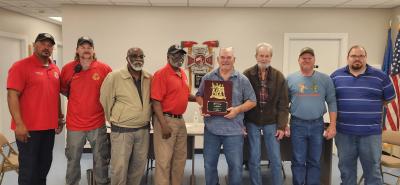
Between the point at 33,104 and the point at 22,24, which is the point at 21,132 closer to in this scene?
the point at 33,104

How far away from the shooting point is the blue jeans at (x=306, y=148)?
3219 mm

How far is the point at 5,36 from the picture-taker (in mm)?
6000

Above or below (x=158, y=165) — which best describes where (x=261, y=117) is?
above

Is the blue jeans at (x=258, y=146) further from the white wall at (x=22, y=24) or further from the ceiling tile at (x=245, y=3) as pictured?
the white wall at (x=22, y=24)

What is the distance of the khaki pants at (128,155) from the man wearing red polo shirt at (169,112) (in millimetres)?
146

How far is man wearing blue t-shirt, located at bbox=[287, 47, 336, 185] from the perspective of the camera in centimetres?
318

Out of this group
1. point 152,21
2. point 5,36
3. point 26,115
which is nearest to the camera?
point 26,115

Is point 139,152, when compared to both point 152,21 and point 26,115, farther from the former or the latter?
point 152,21

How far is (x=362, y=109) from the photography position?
3.09 m

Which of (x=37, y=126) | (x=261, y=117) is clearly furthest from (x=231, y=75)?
(x=37, y=126)

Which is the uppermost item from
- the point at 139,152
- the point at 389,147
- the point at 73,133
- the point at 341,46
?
the point at 341,46

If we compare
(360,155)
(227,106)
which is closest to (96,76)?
(227,106)

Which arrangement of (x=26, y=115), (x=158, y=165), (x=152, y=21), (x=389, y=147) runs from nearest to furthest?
(x=26, y=115) → (x=158, y=165) → (x=389, y=147) → (x=152, y=21)

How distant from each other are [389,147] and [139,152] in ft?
13.7
